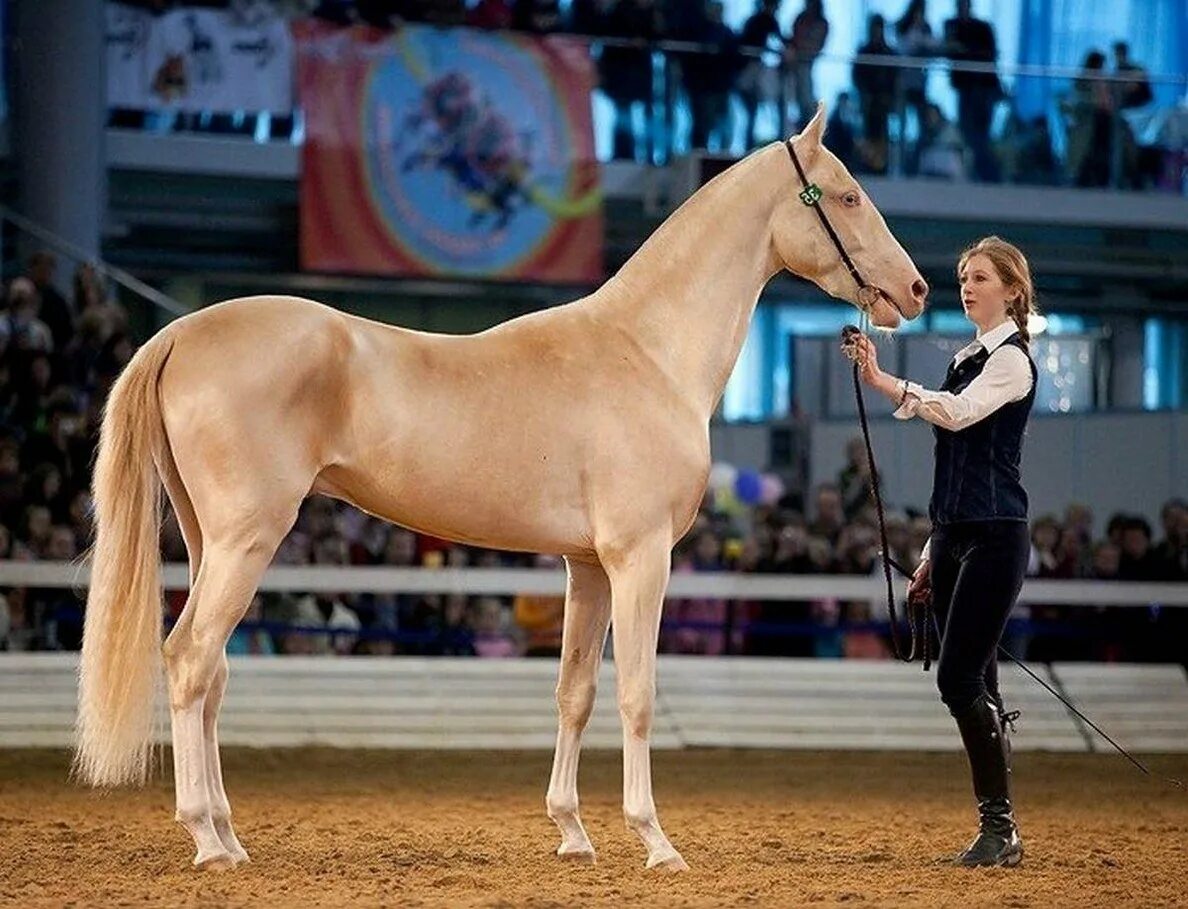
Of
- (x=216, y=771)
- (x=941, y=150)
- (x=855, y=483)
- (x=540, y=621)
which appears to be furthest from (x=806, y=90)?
(x=216, y=771)

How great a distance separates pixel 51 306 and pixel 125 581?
7439 millimetres

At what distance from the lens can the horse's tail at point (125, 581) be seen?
226 inches

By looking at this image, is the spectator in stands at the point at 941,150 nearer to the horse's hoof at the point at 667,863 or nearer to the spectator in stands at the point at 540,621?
the spectator in stands at the point at 540,621

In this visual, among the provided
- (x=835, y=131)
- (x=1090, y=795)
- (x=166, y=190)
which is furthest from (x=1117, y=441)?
(x=166, y=190)

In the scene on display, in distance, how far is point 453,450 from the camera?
5.91 metres

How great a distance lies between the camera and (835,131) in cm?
1598

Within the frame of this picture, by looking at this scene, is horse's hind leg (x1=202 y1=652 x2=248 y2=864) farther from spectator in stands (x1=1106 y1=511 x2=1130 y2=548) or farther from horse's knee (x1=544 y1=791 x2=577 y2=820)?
Answer: spectator in stands (x1=1106 y1=511 x2=1130 y2=548)

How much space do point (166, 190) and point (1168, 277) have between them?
10288mm

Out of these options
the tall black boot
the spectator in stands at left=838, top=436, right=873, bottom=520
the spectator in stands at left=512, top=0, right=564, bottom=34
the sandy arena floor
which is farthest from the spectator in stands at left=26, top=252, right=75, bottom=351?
the tall black boot

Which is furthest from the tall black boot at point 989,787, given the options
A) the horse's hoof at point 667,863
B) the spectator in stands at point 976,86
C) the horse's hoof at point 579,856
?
the spectator in stands at point 976,86

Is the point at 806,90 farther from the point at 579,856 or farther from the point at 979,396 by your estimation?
the point at 579,856

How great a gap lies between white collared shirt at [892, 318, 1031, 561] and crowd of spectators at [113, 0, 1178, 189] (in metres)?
10.0

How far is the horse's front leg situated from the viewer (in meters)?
5.87

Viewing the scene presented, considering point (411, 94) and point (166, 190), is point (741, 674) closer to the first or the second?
point (411, 94)
